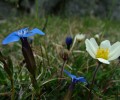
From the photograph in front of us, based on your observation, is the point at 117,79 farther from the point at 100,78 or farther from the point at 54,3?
the point at 54,3

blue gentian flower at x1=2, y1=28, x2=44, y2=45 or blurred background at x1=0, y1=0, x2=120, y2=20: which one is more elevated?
blurred background at x1=0, y1=0, x2=120, y2=20

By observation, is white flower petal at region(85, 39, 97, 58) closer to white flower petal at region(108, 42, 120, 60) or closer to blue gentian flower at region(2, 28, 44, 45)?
white flower petal at region(108, 42, 120, 60)

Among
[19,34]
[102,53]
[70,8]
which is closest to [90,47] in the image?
[102,53]

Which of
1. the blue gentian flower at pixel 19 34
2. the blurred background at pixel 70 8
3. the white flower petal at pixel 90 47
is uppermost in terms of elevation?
the blurred background at pixel 70 8

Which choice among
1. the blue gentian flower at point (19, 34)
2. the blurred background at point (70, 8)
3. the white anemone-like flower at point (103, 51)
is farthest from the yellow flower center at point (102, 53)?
the blurred background at point (70, 8)

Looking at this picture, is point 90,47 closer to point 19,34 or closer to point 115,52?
point 115,52

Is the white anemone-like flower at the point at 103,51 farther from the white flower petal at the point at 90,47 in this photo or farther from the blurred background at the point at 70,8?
the blurred background at the point at 70,8

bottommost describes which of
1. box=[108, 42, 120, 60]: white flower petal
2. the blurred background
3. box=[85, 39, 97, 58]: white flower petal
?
box=[108, 42, 120, 60]: white flower petal

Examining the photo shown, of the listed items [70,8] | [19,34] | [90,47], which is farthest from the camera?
[70,8]

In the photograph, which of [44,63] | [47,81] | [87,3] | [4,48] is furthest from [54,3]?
[47,81]

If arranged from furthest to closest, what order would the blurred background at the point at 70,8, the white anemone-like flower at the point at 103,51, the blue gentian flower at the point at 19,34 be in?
the blurred background at the point at 70,8
the white anemone-like flower at the point at 103,51
the blue gentian flower at the point at 19,34

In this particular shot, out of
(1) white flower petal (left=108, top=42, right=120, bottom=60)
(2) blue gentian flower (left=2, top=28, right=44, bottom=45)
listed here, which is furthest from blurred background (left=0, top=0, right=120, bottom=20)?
(2) blue gentian flower (left=2, top=28, right=44, bottom=45)
